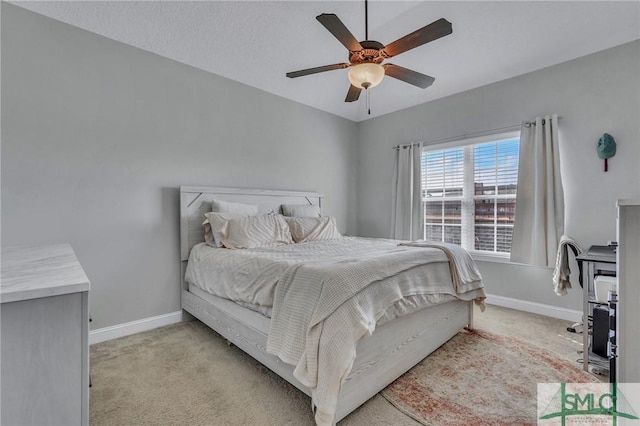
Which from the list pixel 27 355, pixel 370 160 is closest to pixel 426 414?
pixel 27 355

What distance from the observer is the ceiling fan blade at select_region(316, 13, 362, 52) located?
1.68 m

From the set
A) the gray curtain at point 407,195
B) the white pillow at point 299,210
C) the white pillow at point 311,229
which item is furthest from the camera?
the gray curtain at point 407,195

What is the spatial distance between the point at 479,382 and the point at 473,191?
96.5 inches

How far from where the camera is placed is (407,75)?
2201 mm

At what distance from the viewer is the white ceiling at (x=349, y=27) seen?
8.13 feet

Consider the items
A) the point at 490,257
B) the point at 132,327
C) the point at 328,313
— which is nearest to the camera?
the point at 328,313

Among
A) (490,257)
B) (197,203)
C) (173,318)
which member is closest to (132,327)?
(173,318)

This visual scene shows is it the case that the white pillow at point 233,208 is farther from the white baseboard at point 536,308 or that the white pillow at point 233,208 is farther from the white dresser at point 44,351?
the white baseboard at point 536,308

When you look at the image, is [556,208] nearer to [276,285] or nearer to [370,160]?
[370,160]

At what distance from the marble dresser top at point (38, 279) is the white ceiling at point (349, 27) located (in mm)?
2304

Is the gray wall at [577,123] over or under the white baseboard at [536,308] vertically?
over

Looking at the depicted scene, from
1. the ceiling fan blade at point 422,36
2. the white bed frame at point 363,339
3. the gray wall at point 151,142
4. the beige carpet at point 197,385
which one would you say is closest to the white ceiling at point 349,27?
the gray wall at point 151,142

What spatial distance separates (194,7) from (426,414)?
349cm

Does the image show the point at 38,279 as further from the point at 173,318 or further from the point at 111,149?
the point at 173,318
